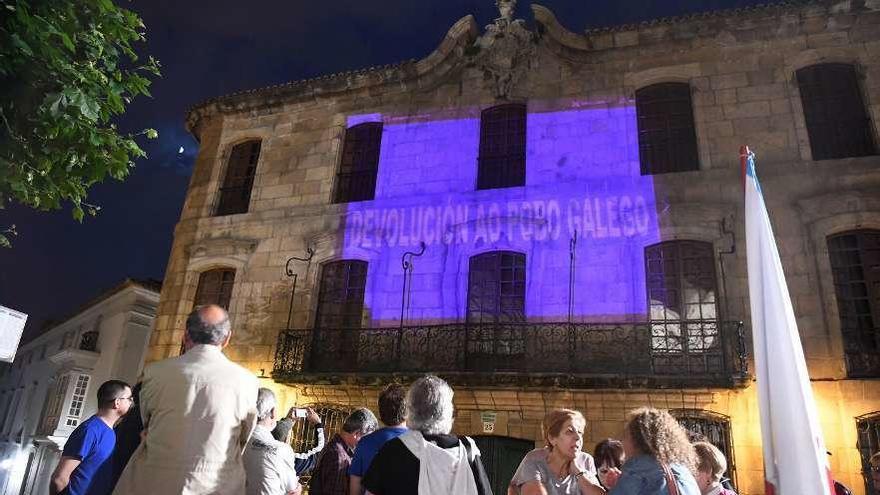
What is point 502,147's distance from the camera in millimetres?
12789

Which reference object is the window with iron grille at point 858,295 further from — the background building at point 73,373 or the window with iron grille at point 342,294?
the background building at point 73,373

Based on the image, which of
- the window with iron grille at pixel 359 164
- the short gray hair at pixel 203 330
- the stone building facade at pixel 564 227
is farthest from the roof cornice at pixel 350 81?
the short gray hair at pixel 203 330

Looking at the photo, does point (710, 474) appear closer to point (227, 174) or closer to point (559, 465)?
point (559, 465)

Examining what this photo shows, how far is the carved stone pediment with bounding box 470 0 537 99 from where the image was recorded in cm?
1310

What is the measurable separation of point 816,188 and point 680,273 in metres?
2.56

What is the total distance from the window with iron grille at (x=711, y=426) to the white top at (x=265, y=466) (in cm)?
726

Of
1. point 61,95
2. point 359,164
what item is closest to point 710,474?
point 61,95

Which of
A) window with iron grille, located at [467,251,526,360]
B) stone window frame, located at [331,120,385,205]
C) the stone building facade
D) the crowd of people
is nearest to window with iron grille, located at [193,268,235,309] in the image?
the stone building facade

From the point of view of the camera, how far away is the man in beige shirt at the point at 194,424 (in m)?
2.86

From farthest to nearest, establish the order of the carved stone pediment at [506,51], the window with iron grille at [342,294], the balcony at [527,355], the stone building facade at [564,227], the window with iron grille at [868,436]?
the carved stone pediment at [506,51] < the window with iron grille at [342,294] < the stone building facade at [564,227] < the balcony at [527,355] < the window with iron grille at [868,436]

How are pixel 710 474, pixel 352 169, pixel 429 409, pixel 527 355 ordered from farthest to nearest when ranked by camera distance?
pixel 352 169 → pixel 527 355 → pixel 710 474 → pixel 429 409

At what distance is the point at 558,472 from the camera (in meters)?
3.94

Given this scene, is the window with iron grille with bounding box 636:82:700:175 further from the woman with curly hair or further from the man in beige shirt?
the man in beige shirt

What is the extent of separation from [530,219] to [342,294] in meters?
4.07
